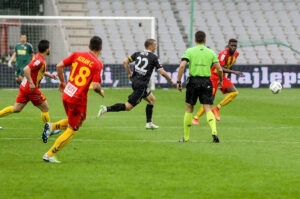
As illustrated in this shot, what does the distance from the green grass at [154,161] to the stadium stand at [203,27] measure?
62.5ft

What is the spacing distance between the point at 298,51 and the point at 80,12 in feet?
41.9

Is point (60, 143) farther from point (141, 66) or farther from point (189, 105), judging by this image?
point (141, 66)

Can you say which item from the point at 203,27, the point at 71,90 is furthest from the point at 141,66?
the point at 203,27

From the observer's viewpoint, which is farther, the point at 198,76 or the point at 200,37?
the point at 198,76

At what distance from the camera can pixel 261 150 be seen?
10953 mm

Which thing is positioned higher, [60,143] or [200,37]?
[200,37]

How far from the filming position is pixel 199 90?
39.5 feet

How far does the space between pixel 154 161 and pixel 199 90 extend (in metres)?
2.73

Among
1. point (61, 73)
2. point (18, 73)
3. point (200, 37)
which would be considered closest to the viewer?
point (61, 73)

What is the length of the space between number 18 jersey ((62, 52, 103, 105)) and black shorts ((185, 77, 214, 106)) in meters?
3.04

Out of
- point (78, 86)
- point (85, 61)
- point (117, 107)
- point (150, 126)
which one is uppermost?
point (85, 61)

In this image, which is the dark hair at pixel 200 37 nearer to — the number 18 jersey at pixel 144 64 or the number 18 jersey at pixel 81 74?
the number 18 jersey at pixel 144 64

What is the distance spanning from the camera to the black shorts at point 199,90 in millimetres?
12008

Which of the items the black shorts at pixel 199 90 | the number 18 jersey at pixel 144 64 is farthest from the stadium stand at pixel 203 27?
the black shorts at pixel 199 90
